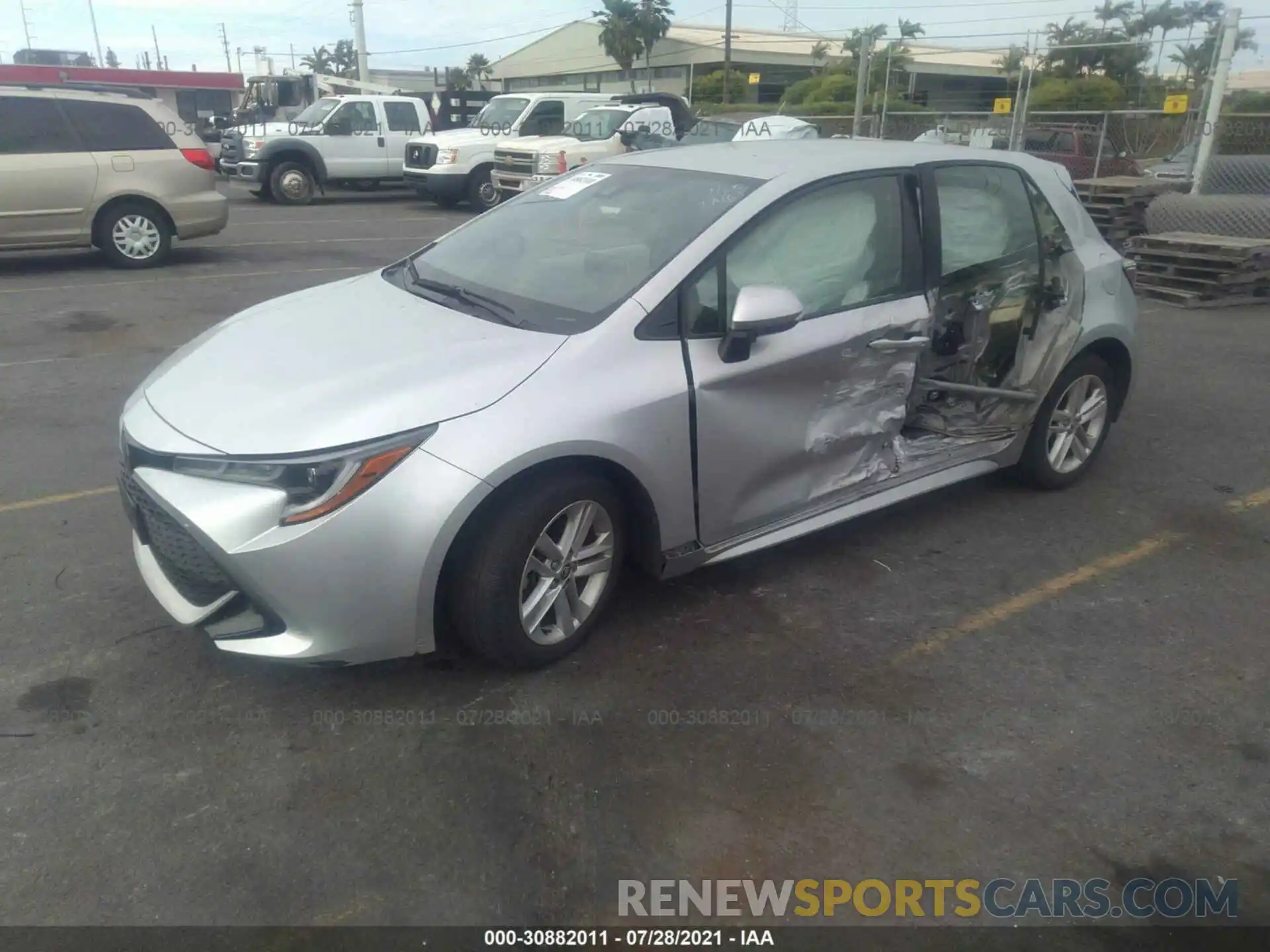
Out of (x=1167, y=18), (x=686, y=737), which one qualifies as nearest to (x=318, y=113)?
(x=686, y=737)

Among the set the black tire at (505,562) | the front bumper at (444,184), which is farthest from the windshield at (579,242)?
the front bumper at (444,184)

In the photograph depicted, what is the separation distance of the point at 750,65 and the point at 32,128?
50.9 m

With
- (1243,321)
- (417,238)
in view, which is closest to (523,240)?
(1243,321)

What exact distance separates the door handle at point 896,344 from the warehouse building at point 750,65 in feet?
151

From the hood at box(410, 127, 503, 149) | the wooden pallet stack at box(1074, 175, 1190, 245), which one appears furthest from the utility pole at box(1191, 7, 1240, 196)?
the hood at box(410, 127, 503, 149)

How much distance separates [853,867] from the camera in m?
2.63

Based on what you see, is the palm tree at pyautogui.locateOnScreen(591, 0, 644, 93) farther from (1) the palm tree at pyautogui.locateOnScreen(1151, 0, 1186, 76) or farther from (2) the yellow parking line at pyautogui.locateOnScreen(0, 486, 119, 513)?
(2) the yellow parking line at pyautogui.locateOnScreen(0, 486, 119, 513)

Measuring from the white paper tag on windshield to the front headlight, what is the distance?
186 centimetres

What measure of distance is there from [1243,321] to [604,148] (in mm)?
9935

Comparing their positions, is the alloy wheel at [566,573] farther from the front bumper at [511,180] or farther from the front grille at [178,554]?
the front bumper at [511,180]

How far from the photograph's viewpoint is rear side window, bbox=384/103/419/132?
19188 millimetres

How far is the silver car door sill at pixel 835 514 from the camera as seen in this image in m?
3.72

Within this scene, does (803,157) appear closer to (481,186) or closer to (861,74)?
(481,186)

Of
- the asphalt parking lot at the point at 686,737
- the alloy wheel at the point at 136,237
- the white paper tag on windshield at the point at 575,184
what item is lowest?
the asphalt parking lot at the point at 686,737
